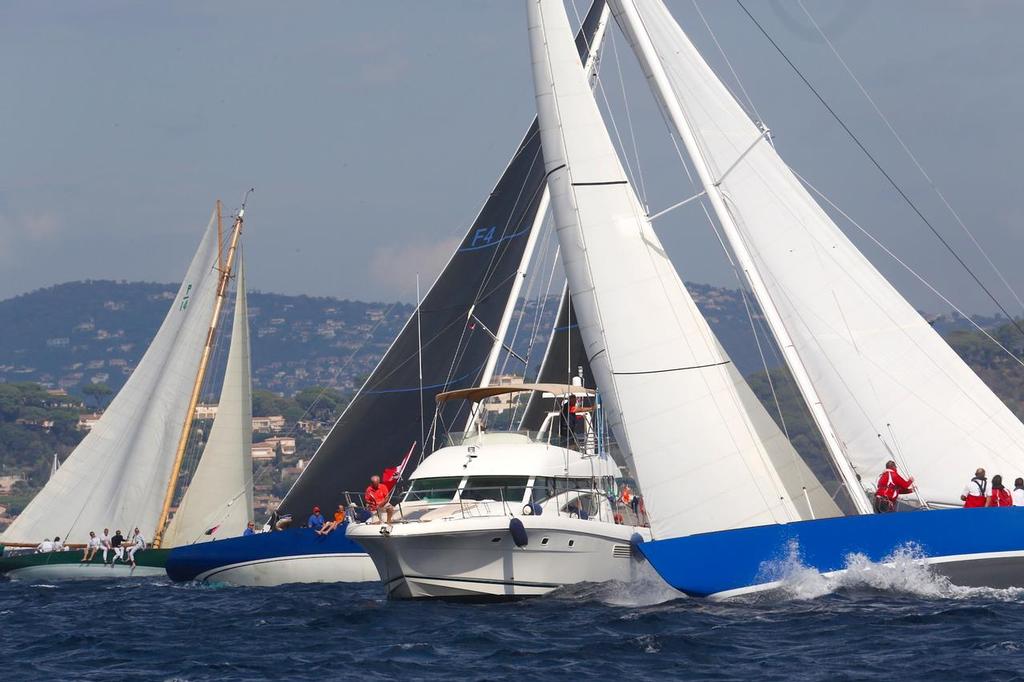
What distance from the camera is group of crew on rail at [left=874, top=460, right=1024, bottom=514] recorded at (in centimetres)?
1770

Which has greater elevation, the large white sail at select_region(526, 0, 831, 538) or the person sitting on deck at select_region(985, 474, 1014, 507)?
the large white sail at select_region(526, 0, 831, 538)

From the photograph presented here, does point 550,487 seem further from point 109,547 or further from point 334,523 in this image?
point 109,547

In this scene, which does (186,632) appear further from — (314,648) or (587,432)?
(587,432)

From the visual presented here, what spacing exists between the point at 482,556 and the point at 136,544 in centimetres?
1399

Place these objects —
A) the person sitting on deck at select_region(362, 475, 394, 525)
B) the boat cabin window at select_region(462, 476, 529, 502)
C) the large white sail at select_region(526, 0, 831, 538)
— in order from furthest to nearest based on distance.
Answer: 1. the person sitting on deck at select_region(362, 475, 394, 525)
2. the boat cabin window at select_region(462, 476, 529, 502)
3. the large white sail at select_region(526, 0, 831, 538)

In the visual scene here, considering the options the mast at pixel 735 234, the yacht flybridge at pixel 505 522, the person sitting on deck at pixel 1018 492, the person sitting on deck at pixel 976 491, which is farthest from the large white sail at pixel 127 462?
the person sitting on deck at pixel 1018 492

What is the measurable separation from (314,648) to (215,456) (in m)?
15.6

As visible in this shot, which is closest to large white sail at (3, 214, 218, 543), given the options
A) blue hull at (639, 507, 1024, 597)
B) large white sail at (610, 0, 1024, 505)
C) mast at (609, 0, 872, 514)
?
mast at (609, 0, 872, 514)

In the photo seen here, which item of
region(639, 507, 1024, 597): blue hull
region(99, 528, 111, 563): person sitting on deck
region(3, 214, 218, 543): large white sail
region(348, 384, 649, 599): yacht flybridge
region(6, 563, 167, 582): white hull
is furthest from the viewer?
region(3, 214, 218, 543): large white sail

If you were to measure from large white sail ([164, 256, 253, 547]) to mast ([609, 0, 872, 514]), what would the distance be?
13.0 metres

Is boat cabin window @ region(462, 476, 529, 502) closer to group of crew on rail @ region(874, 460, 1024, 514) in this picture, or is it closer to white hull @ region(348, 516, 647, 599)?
white hull @ region(348, 516, 647, 599)

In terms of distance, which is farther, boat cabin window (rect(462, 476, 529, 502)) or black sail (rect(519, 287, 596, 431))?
black sail (rect(519, 287, 596, 431))

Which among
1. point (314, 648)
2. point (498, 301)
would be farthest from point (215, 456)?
point (314, 648)

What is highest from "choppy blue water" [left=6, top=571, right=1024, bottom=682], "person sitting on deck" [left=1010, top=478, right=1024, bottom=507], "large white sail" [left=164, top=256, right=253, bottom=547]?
"large white sail" [left=164, top=256, right=253, bottom=547]
